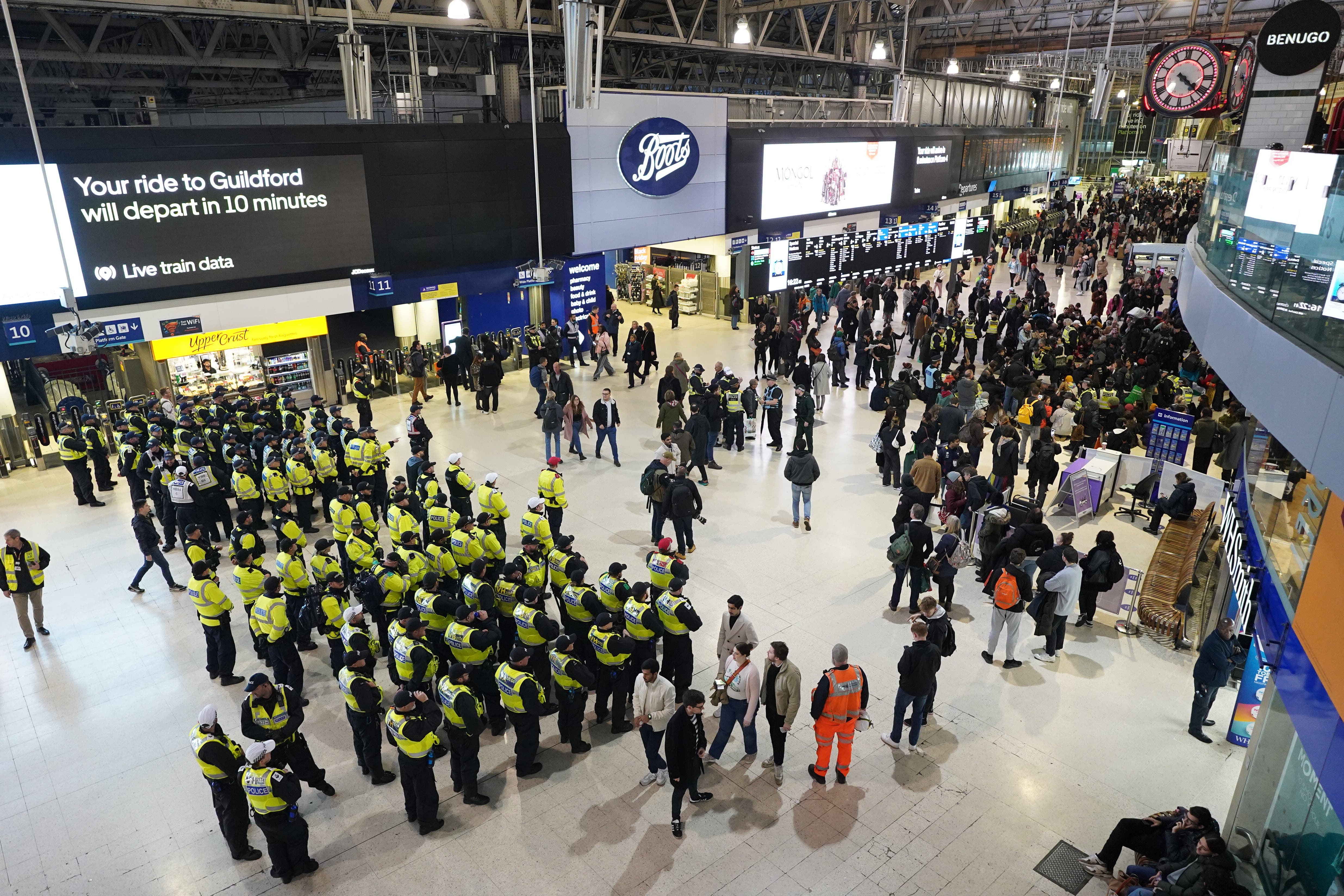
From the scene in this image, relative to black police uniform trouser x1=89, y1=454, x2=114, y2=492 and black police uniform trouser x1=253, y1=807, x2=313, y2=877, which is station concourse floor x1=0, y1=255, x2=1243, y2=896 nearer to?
black police uniform trouser x1=253, y1=807, x2=313, y2=877

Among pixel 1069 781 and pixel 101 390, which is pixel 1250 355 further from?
pixel 101 390

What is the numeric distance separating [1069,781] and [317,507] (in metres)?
11.2

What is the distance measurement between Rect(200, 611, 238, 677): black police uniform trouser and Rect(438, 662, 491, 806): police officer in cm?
291

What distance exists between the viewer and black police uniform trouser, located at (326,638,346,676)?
827cm

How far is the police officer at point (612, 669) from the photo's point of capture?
24.0 feet

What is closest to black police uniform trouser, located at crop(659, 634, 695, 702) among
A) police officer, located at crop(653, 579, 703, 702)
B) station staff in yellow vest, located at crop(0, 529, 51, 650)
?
police officer, located at crop(653, 579, 703, 702)

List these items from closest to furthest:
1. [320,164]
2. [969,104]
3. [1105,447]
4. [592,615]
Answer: [592,615] < [1105,447] < [320,164] < [969,104]

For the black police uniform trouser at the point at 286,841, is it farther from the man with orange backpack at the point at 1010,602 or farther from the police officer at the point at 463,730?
the man with orange backpack at the point at 1010,602

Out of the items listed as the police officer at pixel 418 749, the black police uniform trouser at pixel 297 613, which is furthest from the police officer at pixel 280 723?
the black police uniform trouser at pixel 297 613

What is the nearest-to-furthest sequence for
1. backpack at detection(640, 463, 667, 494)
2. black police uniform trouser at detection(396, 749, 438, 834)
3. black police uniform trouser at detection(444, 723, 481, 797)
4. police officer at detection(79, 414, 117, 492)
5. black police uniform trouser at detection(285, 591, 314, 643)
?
black police uniform trouser at detection(396, 749, 438, 834) < black police uniform trouser at detection(444, 723, 481, 797) < black police uniform trouser at detection(285, 591, 314, 643) < backpack at detection(640, 463, 667, 494) < police officer at detection(79, 414, 117, 492)

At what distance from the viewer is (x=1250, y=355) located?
6.88 m

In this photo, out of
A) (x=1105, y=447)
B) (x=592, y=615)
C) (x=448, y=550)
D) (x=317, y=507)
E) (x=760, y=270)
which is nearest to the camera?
(x=592, y=615)

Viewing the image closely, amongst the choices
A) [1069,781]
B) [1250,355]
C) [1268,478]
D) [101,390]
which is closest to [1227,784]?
[1069,781]

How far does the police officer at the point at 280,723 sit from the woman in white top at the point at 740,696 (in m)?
3.48
